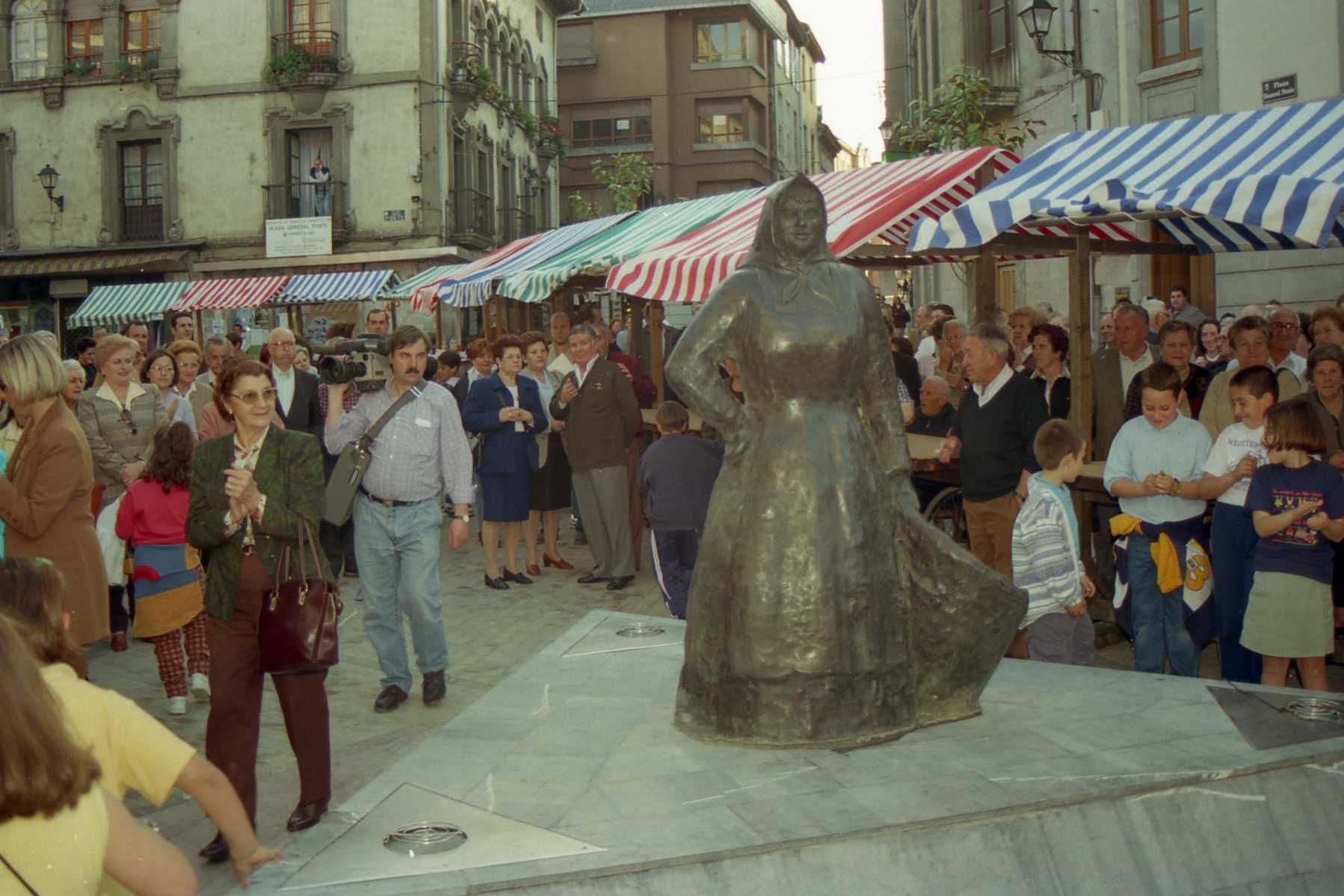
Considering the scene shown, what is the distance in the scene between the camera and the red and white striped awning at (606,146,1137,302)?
9664mm

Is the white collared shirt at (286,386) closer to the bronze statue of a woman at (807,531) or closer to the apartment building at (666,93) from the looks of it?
the bronze statue of a woman at (807,531)

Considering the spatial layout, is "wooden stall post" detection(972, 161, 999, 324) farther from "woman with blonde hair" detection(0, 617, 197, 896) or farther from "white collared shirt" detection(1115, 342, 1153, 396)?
"woman with blonde hair" detection(0, 617, 197, 896)

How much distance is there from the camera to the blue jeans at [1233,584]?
21.1 ft

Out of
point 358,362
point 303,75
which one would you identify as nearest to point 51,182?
point 303,75

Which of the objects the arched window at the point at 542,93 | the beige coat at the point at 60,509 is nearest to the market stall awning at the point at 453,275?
the beige coat at the point at 60,509

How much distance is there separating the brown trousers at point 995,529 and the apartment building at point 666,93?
1703 inches

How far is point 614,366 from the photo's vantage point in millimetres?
10789

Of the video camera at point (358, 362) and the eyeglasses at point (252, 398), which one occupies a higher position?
the video camera at point (358, 362)

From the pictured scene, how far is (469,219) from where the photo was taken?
112 ft

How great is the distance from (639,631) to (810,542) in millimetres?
2354

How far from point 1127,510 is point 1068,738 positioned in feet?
7.16

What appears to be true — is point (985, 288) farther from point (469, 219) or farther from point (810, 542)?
point (469, 219)

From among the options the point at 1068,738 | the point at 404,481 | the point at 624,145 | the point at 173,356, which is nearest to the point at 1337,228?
the point at 1068,738

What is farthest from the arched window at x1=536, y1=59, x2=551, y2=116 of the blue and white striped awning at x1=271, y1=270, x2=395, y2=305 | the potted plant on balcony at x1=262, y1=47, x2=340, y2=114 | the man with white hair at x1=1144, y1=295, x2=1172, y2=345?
the man with white hair at x1=1144, y1=295, x2=1172, y2=345
